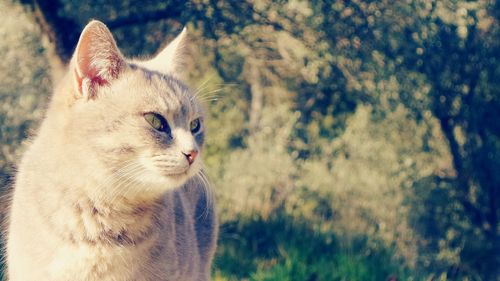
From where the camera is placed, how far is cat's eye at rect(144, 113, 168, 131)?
2.66m

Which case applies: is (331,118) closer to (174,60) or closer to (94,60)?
(174,60)

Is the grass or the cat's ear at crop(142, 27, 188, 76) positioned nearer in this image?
the cat's ear at crop(142, 27, 188, 76)

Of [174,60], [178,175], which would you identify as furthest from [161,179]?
[174,60]

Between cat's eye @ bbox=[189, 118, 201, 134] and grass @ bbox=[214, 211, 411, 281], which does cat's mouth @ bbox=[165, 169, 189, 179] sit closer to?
cat's eye @ bbox=[189, 118, 201, 134]

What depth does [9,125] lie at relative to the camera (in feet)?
16.4

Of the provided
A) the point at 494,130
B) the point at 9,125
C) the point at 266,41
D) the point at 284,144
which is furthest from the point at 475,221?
the point at 9,125

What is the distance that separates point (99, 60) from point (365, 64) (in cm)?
299

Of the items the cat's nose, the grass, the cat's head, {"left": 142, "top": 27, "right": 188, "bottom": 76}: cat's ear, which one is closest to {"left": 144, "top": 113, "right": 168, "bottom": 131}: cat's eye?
the cat's head

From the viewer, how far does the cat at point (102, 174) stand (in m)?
2.58

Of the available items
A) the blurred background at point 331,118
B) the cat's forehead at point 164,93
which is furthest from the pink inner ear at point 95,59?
the blurred background at point 331,118

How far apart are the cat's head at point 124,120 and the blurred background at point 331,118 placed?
201 centimetres

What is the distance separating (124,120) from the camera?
262 cm

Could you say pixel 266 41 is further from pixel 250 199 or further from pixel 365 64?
pixel 250 199

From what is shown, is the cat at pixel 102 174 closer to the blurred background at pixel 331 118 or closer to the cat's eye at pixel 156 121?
the cat's eye at pixel 156 121
